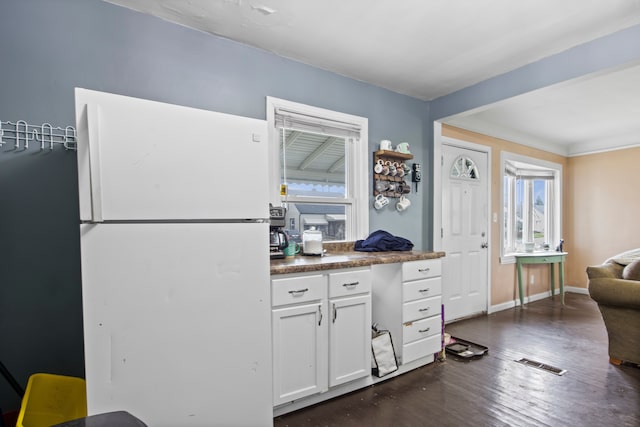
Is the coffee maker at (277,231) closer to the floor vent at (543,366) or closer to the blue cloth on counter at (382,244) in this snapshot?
the blue cloth on counter at (382,244)

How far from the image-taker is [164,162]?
A: 4.53 ft

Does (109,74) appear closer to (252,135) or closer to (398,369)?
(252,135)

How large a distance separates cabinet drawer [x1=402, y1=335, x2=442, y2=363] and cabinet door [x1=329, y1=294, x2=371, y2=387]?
1.26ft

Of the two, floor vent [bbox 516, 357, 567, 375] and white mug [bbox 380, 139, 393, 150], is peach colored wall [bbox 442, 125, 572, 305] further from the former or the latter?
floor vent [bbox 516, 357, 567, 375]

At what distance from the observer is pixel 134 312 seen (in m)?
1.33

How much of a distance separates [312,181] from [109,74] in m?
1.55

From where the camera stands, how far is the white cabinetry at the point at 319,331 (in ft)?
6.04

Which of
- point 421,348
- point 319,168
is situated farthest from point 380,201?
point 421,348

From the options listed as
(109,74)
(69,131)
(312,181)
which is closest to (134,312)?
(69,131)

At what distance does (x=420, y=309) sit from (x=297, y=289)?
3.74 ft

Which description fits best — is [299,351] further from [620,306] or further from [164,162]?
[620,306]

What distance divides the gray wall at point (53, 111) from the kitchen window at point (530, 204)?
4222 millimetres

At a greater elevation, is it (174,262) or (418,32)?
(418,32)

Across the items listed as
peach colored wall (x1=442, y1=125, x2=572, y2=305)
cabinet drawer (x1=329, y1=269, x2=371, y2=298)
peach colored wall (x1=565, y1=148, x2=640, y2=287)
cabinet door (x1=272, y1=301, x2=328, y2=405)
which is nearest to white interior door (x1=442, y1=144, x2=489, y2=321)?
peach colored wall (x1=442, y1=125, x2=572, y2=305)
